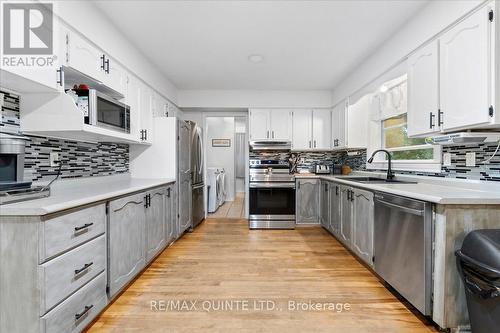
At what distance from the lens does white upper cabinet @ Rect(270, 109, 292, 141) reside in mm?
4379

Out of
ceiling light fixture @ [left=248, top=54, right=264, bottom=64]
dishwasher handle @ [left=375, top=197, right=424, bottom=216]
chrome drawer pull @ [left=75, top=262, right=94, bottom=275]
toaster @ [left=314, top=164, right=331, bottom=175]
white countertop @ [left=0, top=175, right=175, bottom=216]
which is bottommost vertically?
chrome drawer pull @ [left=75, top=262, right=94, bottom=275]

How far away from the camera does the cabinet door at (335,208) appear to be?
3.16 m

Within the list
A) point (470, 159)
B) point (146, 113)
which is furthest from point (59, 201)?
point (470, 159)

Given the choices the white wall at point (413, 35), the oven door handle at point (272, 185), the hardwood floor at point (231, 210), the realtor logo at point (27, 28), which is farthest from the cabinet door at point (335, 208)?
the realtor logo at point (27, 28)

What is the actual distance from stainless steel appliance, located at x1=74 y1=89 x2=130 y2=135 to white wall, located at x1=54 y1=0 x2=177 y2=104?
0.52m

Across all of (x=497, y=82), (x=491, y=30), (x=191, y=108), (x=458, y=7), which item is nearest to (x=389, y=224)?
(x=497, y=82)

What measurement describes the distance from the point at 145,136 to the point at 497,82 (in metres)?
3.24

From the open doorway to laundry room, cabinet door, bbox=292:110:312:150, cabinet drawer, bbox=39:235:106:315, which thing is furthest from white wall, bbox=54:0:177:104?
the open doorway to laundry room

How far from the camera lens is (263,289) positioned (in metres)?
2.06

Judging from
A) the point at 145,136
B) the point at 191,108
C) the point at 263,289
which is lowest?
the point at 263,289

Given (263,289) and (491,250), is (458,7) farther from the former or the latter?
(263,289)

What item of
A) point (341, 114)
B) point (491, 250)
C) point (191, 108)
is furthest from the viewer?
point (191, 108)

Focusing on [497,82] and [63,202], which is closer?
[63,202]

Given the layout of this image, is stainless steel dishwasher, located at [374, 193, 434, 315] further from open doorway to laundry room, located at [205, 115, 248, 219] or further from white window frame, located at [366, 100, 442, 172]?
open doorway to laundry room, located at [205, 115, 248, 219]
